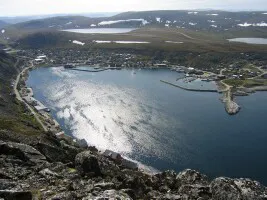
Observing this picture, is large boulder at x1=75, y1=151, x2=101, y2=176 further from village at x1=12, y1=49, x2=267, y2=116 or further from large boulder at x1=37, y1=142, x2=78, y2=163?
village at x1=12, y1=49, x2=267, y2=116

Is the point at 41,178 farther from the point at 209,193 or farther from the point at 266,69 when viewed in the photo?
the point at 266,69

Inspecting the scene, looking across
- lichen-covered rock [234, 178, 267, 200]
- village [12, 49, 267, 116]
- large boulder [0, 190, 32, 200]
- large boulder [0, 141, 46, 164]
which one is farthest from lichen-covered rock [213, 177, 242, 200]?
village [12, 49, 267, 116]

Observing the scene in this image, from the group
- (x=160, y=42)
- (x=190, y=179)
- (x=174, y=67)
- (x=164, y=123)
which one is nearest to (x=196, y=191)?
(x=190, y=179)

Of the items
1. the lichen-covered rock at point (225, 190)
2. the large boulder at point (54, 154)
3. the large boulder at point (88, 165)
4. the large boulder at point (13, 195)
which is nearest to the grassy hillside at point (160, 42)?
the large boulder at point (54, 154)

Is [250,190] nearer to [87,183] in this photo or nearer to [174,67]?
[87,183]

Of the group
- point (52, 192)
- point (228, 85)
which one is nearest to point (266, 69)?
point (228, 85)

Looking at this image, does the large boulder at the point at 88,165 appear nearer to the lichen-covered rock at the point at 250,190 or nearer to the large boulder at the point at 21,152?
the large boulder at the point at 21,152

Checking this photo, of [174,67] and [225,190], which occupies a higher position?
[225,190]
